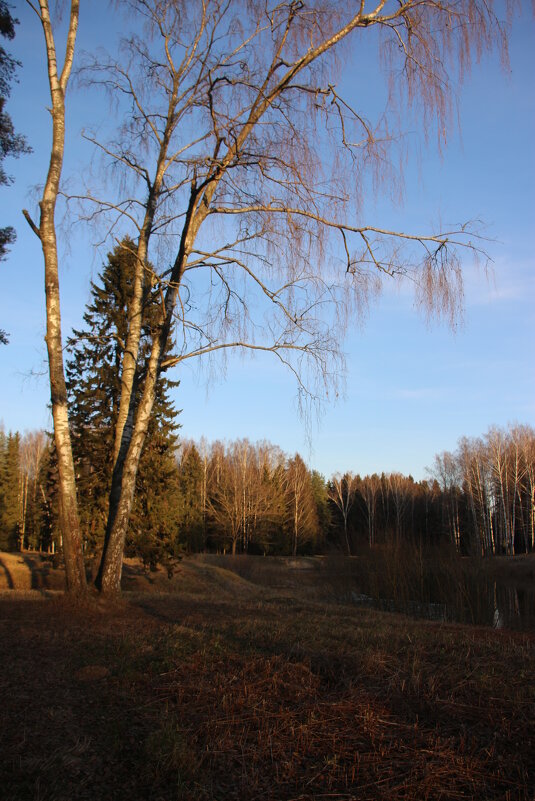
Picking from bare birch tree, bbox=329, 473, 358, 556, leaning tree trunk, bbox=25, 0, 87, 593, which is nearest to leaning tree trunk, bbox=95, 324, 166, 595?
leaning tree trunk, bbox=25, 0, 87, 593

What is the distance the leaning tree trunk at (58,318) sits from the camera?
7195 mm

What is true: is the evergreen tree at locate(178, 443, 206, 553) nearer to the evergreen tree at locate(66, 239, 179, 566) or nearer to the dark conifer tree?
the dark conifer tree

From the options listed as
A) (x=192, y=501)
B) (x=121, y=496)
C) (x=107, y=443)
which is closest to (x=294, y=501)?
(x=192, y=501)

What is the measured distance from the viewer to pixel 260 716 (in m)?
3.30

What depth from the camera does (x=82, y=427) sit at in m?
19.6

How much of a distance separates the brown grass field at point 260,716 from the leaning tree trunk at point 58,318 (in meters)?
1.63

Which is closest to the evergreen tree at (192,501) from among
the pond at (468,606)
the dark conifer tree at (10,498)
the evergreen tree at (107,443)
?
the dark conifer tree at (10,498)

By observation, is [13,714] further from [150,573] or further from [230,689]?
[150,573]

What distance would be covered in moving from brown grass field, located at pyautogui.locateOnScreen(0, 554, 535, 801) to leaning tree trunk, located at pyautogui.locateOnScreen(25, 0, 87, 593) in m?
1.63

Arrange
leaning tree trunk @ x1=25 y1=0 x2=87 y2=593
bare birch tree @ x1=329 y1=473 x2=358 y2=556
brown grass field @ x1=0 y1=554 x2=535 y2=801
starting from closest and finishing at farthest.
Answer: brown grass field @ x1=0 y1=554 x2=535 y2=801
leaning tree trunk @ x1=25 y1=0 x2=87 y2=593
bare birch tree @ x1=329 y1=473 x2=358 y2=556

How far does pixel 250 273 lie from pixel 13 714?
6.34m

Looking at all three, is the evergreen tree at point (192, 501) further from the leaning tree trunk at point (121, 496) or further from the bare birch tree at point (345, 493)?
the leaning tree trunk at point (121, 496)

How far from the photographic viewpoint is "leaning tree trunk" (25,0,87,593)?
7.20 metres

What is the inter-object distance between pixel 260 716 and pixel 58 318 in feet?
19.4
